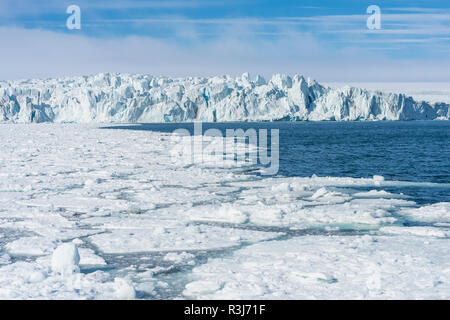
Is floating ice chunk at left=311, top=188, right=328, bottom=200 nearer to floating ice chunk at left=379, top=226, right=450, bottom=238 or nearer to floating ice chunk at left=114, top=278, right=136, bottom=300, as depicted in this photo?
floating ice chunk at left=379, top=226, right=450, bottom=238

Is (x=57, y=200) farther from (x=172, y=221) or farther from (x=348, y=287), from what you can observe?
(x=348, y=287)

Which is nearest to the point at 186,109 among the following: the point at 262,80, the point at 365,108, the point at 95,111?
the point at 95,111

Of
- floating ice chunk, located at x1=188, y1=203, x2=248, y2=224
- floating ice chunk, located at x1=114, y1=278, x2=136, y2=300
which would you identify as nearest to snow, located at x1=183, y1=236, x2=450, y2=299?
floating ice chunk, located at x1=114, y1=278, x2=136, y2=300

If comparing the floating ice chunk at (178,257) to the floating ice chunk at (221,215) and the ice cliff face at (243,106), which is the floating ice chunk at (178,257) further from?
the ice cliff face at (243,106)

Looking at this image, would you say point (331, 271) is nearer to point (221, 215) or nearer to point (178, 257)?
point (178, 257)

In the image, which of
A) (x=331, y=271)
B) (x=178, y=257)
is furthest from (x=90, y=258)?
(x=331, y=271)

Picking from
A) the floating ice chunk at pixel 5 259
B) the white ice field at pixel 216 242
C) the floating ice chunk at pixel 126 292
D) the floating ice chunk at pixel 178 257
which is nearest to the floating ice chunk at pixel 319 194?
the white ice field at pixel 216 242
